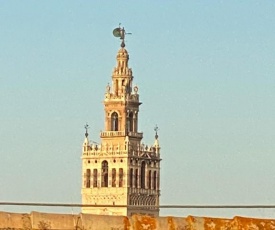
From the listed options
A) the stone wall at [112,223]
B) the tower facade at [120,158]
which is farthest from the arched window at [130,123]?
the stone wall at [112,223]

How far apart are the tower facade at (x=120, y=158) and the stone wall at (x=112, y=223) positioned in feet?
359

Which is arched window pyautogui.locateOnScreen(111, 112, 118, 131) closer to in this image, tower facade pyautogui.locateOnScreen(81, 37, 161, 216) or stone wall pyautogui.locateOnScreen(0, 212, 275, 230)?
tower facade pyautogui.locateOnScreen(81, 37, 161, 216)

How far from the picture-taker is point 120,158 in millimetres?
123438

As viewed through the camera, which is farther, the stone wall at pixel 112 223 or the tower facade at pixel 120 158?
the tower facade at pixel 120 158

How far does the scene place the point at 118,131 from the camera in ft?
404

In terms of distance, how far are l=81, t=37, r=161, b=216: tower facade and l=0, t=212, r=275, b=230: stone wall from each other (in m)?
109

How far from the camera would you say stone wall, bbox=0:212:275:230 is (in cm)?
1100

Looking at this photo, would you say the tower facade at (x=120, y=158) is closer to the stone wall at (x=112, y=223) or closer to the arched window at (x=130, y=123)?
the arched window at (x=130, y=123)

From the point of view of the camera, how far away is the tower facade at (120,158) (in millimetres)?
122500

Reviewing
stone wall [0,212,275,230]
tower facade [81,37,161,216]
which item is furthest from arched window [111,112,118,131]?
stone wall [0,212,275,230]

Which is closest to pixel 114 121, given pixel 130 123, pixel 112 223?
pixel 130 123

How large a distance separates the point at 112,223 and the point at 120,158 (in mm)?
112309

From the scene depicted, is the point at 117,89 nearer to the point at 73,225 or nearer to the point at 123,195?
the point at 123,195

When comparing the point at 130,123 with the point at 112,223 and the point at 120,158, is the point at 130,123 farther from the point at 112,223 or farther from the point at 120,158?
the point at 112,223
